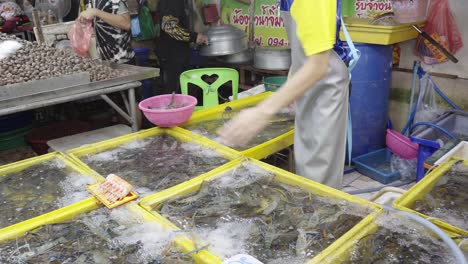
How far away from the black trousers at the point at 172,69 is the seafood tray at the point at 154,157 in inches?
93.0

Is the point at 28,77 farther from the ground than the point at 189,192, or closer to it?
farther from the ground

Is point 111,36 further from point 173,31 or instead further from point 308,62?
point 308,62

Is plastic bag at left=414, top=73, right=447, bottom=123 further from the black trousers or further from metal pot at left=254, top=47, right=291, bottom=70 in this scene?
the black trousers

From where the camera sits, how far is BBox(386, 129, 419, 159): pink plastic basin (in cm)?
361

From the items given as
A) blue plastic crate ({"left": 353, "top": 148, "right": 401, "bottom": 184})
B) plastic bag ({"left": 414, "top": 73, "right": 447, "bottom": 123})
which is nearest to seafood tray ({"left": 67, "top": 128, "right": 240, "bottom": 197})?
blue plastic crate ({"left": 353, "top": 148, "right": 401, "bottom": 184})

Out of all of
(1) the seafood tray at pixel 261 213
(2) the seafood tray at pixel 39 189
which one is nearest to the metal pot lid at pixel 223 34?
(2) the seafood tray at pixel 39 189

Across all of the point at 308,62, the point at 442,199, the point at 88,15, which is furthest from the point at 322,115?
the point at 88,15

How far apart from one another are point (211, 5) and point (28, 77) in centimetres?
363

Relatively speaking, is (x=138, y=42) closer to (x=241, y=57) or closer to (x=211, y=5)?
(x=211, y=5)

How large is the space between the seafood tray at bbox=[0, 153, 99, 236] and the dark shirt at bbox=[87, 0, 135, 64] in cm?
177

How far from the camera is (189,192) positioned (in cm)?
178

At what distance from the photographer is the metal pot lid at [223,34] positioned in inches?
182

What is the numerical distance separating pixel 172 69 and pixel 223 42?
690mm

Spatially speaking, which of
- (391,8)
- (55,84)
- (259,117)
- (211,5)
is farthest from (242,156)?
(211,5)
